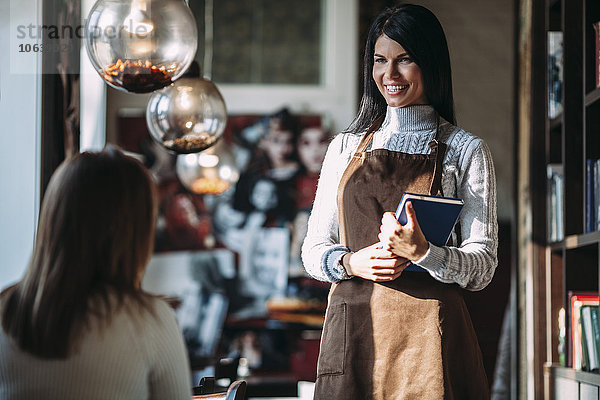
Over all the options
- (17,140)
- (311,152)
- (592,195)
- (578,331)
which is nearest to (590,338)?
(578,331)

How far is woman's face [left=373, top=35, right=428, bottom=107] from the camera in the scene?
2.09 meters

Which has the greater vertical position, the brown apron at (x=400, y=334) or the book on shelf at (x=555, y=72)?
the book on shelf at (x=555, y=72)

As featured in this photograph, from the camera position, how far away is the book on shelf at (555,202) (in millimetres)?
4023

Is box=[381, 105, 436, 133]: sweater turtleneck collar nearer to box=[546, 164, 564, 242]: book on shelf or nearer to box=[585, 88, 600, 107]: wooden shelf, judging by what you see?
box=[585, 88, 600, 107]: wooden shelf

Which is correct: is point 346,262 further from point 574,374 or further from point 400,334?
point 574,374

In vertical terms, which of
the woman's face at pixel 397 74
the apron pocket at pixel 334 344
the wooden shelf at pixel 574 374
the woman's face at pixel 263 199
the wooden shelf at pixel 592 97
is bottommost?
the wooden shelf at pixel 574 374

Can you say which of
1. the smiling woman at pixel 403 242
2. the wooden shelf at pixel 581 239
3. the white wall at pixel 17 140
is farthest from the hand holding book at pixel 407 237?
the white wall at pixel 17 140

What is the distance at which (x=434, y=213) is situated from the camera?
6.26 feet

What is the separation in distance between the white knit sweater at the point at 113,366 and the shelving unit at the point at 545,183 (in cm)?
222

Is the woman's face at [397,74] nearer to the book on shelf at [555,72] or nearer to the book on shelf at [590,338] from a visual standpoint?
the book on shelf at [590,338]

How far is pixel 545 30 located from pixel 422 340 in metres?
2.94

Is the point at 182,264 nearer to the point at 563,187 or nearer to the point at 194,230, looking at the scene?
the point at 194,230

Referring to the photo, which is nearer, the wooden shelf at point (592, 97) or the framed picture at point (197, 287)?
the wooden shelf at point (592, 97)

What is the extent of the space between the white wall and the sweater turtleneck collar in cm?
194
